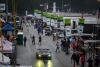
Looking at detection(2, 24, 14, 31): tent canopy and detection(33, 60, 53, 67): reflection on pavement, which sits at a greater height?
detection(2, 24, 14, 31): tent canopy

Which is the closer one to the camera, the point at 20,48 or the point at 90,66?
the point at 90,66

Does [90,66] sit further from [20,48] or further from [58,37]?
[58,37]

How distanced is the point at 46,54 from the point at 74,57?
430 cm

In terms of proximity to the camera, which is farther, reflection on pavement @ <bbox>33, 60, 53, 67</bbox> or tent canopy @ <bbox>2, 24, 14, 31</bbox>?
tent canopy @ <bbox>2, 24, 14, 31</bbox>

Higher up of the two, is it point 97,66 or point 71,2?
point 71,2

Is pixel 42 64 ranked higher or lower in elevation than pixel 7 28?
lower

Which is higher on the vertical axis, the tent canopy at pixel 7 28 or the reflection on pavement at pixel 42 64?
the tent canopy at pixel 7 28

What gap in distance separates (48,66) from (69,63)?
2311 millimetres

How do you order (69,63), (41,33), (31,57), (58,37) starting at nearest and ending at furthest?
(69,63), (31,57), (58,37), (41,33)

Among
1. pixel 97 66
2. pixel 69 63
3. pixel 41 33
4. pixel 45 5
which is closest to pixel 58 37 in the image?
pixel 41 33

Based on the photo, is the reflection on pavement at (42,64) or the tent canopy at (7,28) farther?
the tent canopy at (7,28)

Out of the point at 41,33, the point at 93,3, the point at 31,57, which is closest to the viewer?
the point at 31,57

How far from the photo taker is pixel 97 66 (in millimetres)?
24172

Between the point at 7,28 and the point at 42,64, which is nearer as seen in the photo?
the point at 42,64
